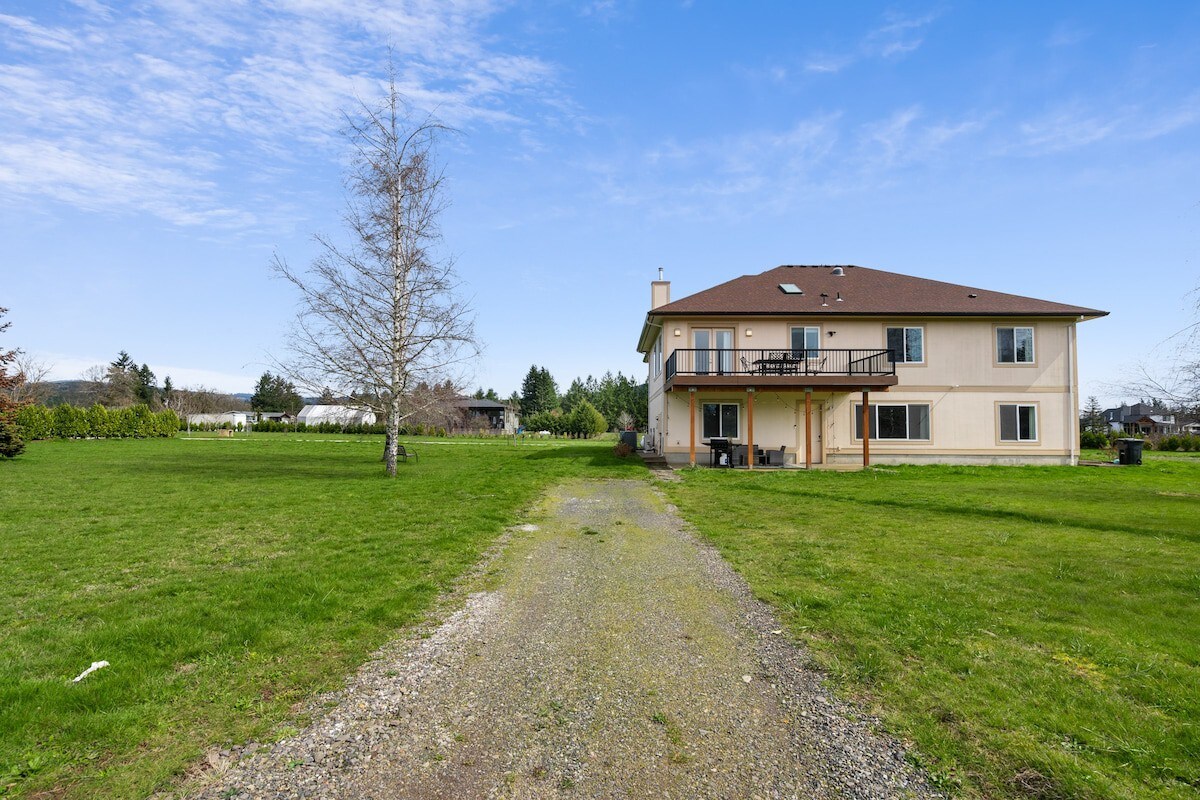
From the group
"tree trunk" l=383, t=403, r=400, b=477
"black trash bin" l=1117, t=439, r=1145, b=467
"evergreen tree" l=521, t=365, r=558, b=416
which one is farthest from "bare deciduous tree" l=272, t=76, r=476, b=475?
"evergreen tree" l=521, t=365, r=558, b=416

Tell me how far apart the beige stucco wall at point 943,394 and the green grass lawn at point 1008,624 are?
9539 millimetres

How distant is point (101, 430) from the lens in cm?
3828

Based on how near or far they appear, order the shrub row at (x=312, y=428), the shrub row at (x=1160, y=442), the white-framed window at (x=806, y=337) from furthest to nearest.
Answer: the shrub row at (x=312, y=428), the shrub row at (x=1160, y=442), the white-framed window at (x=806, y=337)

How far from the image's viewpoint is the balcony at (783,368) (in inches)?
773

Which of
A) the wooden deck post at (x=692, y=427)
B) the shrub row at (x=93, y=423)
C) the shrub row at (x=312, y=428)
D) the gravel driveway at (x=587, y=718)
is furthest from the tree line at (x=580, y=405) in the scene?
the gravel driveway at (x=587, y=718)

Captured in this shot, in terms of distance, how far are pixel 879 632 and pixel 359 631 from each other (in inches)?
171

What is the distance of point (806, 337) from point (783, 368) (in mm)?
1948

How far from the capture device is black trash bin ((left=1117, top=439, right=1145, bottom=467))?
2088 cm

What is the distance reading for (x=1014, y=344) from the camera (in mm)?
21594

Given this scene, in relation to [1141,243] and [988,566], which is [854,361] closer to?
[1141,243]

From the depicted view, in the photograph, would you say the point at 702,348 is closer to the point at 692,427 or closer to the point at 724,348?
the point at 724,348

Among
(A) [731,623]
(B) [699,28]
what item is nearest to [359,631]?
(A) [731,623]

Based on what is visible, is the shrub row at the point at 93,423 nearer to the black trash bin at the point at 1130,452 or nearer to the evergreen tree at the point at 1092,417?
the black trash bin at the point at 1130,452

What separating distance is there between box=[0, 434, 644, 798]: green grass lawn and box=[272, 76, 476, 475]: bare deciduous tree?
4802mm
